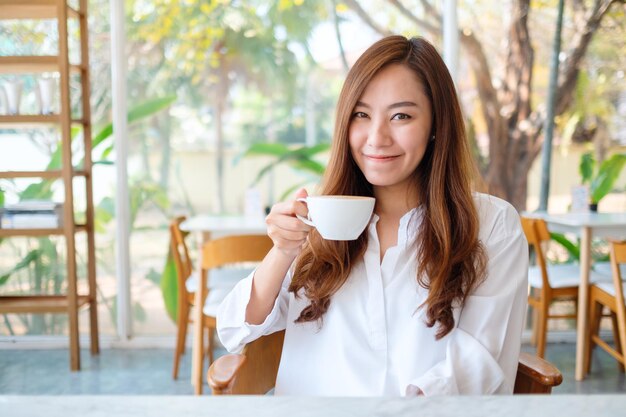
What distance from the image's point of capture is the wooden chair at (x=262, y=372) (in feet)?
3.46

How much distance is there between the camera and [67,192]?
3.18 meters

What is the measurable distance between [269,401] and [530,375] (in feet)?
2.28

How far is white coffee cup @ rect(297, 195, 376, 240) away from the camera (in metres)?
0.90

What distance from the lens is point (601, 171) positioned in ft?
12.3

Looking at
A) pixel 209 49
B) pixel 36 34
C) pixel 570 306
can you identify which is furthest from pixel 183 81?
pixel 570 306

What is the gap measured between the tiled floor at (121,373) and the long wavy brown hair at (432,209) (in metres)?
1.91

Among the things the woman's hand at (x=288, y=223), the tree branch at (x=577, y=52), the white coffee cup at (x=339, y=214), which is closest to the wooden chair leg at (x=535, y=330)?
the tree branch at (x=577, y=52)

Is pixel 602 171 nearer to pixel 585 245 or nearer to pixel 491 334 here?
pixel 585 245

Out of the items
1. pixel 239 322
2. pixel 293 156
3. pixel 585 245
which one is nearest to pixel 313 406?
pixel 239 322

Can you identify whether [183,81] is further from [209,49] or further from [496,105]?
[496,105]

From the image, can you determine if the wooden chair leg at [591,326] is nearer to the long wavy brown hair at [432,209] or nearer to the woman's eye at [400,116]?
the long wavy brown hair at [432,209]

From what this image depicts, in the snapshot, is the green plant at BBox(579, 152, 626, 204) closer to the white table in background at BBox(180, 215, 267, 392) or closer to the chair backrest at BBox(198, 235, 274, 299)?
the white table in background at BBox(180, 215, 267, 392)

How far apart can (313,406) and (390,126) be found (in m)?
0.72

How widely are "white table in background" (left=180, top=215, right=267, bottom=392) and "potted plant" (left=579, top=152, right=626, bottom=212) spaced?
2046mm
